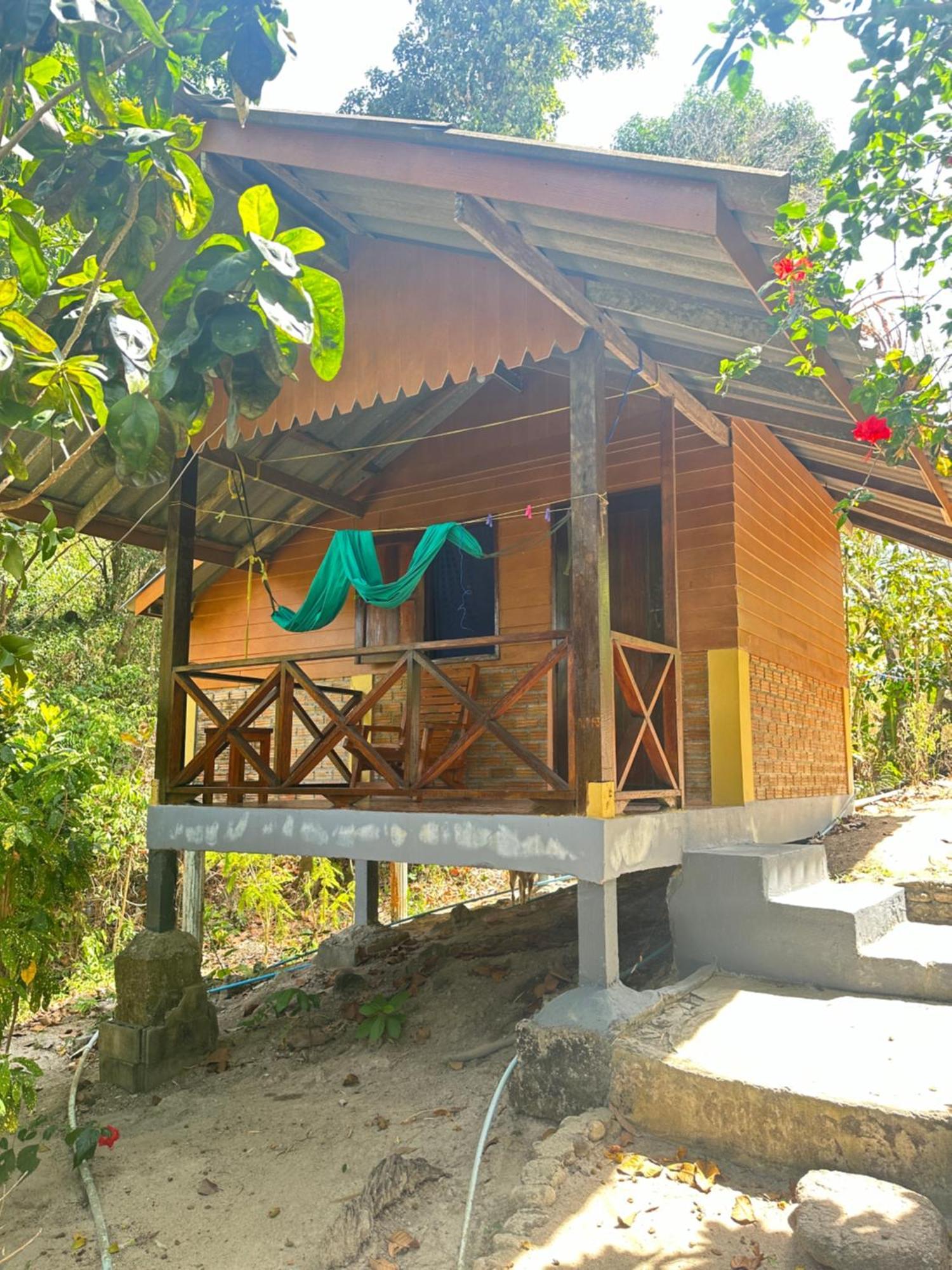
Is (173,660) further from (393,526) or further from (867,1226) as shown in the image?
(867,1226)

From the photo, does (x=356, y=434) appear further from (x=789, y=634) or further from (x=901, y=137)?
(x=901, y=137)

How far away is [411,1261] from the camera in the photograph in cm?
326

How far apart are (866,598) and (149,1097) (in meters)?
11.4

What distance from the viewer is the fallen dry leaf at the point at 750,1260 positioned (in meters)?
2.84

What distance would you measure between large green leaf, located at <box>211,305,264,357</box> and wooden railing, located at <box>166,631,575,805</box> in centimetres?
290

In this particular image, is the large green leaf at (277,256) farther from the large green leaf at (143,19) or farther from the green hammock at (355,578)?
the green hammock at (355,578)

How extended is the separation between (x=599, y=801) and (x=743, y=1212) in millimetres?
1740

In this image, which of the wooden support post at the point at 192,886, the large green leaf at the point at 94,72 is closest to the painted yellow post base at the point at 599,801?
the large green leaf at the point at 94,72

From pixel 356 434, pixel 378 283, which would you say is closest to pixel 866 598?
pixel 356 434

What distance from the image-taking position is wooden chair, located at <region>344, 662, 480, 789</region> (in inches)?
268

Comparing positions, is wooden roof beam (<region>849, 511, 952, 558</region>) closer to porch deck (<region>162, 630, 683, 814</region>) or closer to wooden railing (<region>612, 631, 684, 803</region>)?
porch deck (<region>162, 630, 683, 814</region>)

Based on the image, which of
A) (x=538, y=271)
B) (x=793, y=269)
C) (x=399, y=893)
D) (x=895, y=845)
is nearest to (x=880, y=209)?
(x=793, y=269)

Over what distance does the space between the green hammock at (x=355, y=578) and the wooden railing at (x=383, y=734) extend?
50cm

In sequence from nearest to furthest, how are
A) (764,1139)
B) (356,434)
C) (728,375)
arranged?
(764,1139)
(728,375)
(356,434)
